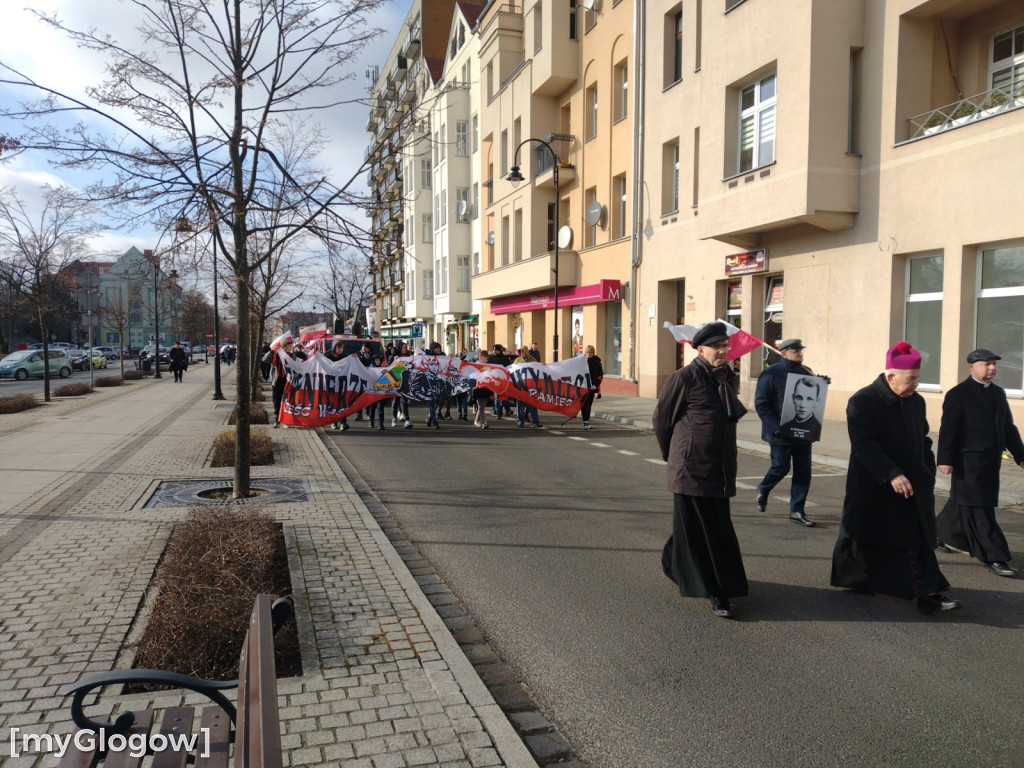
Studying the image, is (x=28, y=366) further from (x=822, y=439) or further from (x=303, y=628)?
(x=303, y=628)

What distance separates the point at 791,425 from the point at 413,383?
10.3 m

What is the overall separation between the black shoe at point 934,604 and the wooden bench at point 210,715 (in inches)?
168

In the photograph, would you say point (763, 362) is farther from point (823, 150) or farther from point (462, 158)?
point (462, 158)

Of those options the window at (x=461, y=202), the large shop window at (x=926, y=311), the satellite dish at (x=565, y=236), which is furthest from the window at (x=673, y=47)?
the window at (x=461, y=202)

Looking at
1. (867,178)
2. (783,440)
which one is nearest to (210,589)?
(783,440)

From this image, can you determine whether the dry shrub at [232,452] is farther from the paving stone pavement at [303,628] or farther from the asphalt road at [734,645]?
the asphalt road at [734,645]

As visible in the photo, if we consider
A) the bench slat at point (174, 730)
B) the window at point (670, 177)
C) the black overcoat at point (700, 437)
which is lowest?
the bench slat at point (174, 730)

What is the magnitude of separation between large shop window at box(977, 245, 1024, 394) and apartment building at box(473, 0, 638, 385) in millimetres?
12025

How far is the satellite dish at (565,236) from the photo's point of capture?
28.3m

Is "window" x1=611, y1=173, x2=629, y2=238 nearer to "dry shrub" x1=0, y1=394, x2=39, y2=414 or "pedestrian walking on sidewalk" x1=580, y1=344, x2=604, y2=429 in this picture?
"pedestrian walking on sidewalk" x1=580, y1=344, x2=604, y2=429

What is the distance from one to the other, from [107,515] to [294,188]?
148 inches

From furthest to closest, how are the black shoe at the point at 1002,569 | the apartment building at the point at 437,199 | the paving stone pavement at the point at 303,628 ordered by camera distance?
the apartment building at the point at 437,199, the black shoe at the point at 1002,569, the paving stone pavement at the point at 303,628

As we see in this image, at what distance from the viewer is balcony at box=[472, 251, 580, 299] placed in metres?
28.0

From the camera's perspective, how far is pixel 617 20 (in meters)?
25.0
